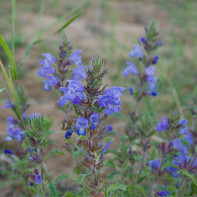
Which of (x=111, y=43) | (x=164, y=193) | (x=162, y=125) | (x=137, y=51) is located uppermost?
(x=111, y=43)

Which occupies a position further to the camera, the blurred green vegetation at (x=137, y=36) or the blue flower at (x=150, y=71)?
the blurred green vegetation at (x=137, y=36)

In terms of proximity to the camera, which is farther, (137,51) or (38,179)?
(137,51)

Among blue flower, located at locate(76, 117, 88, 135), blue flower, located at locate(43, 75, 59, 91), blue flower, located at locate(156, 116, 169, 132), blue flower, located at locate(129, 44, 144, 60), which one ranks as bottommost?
blue flower, located at locate(156, 116, 169, 132)

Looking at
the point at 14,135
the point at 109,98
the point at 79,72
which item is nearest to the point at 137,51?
the point at 79,72

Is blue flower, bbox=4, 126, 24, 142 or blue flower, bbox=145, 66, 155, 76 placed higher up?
blue flower, bbox=145, 66, 155, 76

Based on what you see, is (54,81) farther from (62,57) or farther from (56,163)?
(56,163)

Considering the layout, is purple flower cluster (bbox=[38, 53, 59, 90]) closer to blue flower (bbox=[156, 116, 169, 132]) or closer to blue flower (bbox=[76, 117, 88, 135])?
blue flower (bbox=[76, 117, 88, 135])

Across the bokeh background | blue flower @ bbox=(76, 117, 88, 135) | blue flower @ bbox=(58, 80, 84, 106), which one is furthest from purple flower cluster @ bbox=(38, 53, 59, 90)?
blue flower @ bbox=(76, 117, 88, 135)

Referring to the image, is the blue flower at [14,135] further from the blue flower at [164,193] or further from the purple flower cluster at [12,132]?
the blue flower at [164,193]

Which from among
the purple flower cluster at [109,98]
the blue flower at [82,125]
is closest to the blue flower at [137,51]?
the purple flower cluster at [109,98]

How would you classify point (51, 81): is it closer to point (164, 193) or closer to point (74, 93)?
point (74, 93)
